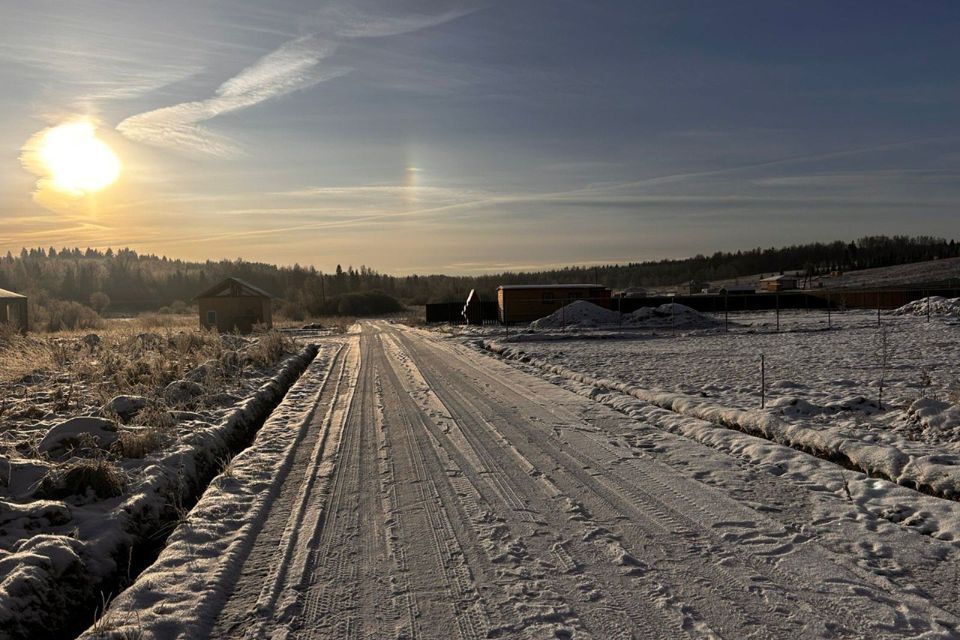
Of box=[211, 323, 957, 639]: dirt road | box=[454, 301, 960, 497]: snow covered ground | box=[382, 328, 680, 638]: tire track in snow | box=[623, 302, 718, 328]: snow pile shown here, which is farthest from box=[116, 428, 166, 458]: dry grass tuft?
box=[623, 302, 718, 328]: snow pile

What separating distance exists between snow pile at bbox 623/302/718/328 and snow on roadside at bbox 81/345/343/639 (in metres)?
36.2

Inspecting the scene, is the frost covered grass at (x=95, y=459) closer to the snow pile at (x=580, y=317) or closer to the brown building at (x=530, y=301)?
the snow pile at (x=580, y=317)

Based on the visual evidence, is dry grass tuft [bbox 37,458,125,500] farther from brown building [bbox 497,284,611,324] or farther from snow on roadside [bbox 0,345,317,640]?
brown building [bbox 497,284,611,324]

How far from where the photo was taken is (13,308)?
3981 cm

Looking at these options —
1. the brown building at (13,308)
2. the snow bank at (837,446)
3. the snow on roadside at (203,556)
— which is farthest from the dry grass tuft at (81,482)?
the brown building at (13,308)

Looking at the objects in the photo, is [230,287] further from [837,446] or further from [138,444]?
[837,446]

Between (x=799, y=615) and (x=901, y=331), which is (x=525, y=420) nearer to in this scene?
(x=799, y=615)

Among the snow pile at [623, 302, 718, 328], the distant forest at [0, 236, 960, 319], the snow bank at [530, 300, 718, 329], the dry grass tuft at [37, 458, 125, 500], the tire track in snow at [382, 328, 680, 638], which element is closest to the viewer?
the tire track in snow at [382, 328, 680, 638]

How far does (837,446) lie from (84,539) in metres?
8.65

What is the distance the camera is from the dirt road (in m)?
3.89

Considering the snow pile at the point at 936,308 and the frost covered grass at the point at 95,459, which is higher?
the snow pile at the point at 936,308

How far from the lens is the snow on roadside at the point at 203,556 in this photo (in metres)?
3.97

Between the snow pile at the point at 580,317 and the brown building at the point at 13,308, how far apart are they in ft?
112

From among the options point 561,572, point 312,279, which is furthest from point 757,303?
point 312,279
